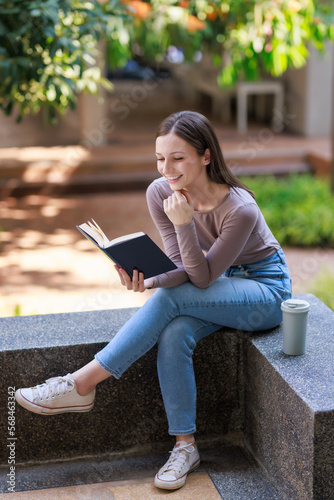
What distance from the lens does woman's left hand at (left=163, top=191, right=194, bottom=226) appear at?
204 centimetres

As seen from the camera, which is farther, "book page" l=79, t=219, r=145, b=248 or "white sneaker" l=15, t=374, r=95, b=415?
"white sneaker" l=15, t=374, r=95, b=415

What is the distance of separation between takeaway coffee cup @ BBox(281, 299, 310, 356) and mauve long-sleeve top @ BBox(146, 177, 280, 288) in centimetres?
23

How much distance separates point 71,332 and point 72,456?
1.38ft

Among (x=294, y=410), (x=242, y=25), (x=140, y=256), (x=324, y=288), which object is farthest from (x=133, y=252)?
(x=242, y=25)

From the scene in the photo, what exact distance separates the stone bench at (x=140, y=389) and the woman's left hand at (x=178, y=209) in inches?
17.6

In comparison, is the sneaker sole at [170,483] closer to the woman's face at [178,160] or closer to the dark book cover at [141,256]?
the dark book cover at [141,256]

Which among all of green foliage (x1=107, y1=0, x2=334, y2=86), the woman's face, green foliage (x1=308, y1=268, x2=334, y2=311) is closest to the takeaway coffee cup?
the woman's face

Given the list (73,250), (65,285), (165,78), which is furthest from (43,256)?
(165,78)

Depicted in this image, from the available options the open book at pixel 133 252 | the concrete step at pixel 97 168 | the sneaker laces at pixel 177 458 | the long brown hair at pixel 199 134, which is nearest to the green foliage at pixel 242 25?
the concrete step at pixel 97 168

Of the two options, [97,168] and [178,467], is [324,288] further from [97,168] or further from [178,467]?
[97,168]

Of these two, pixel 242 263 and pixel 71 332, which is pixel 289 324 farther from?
pixel 71 332

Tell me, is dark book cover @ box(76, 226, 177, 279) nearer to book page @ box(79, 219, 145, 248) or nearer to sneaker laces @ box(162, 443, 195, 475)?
book page @ box(79, 219, 145, 248)

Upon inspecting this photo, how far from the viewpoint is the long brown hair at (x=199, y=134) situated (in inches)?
82.7

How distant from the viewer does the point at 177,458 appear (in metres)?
2.11
